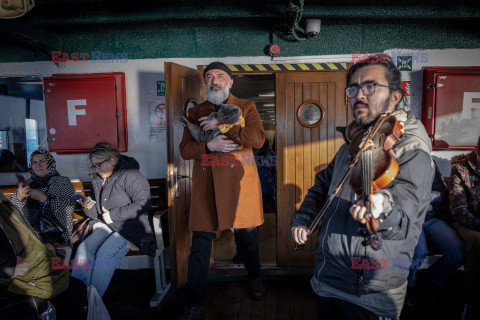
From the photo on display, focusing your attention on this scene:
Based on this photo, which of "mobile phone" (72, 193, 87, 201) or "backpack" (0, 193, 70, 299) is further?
"mobile phone" (72, 193, 87, 201)

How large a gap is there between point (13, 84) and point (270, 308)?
4.30 m

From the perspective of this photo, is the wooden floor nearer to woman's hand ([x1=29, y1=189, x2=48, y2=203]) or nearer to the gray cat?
woman's hand ([x1=29, y1=189, x2=48, y2=203])

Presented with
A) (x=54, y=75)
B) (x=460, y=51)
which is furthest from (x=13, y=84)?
(x=460, y=51)

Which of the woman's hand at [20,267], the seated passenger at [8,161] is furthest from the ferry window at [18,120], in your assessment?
the woman's hand at [20,267]

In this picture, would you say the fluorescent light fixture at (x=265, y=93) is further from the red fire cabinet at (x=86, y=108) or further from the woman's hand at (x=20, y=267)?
the woman's hand at (x=20, y=267)

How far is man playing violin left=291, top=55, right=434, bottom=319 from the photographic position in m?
0.96

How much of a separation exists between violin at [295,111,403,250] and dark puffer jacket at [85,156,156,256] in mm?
2174

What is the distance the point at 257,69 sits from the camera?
3.34 m

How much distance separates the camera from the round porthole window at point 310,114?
10.9 feet

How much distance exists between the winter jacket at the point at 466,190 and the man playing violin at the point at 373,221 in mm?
1965

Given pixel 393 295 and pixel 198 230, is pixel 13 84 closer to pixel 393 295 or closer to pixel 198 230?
pixel 198 230

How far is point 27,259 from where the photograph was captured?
160 centimetres

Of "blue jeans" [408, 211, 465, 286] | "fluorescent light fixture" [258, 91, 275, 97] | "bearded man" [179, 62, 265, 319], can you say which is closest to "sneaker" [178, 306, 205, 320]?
"bearded man" [179, 62, 265, 319]

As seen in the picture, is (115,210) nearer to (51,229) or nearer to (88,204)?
(88,204)
